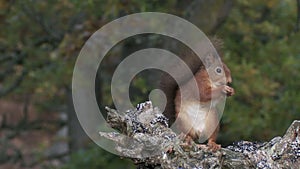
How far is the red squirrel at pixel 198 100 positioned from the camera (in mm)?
2527

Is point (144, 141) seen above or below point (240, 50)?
below

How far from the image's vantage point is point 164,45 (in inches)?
259

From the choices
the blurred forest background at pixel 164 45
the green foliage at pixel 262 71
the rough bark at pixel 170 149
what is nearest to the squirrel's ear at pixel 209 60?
the rough bark at pixel 170 149

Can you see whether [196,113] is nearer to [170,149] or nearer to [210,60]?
[210,60]

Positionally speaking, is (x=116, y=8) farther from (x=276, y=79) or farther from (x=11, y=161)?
(x=11, y=161)

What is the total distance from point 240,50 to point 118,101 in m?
2.23

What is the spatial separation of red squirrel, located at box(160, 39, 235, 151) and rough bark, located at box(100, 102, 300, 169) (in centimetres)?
14

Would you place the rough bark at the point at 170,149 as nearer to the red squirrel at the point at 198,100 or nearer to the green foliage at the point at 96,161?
the red squirrel at the point at 198,100

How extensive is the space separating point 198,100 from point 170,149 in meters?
0.37

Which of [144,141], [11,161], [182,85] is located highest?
[182,85]

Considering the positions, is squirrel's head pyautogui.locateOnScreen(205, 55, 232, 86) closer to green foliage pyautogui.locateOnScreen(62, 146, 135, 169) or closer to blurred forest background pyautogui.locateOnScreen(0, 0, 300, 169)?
blurred forest background pyautogui.locateOnScreen(0, 0, 300, 169)

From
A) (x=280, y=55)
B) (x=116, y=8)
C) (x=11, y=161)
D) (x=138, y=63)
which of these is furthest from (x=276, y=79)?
(x=11, y=161)

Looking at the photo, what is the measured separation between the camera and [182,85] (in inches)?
102

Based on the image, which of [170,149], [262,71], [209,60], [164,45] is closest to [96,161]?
[164,45]
